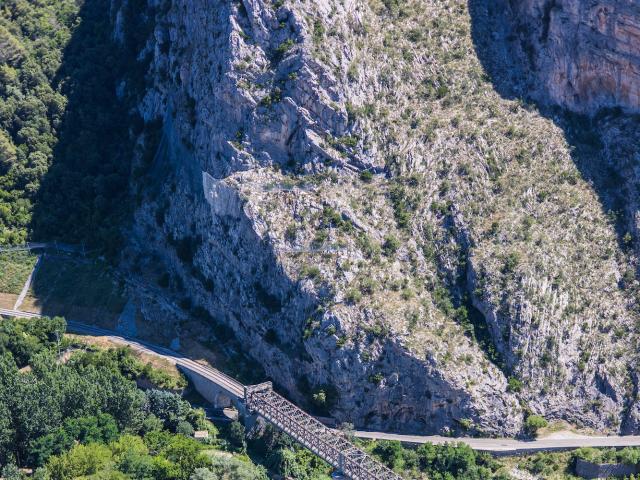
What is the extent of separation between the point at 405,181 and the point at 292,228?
14.8m

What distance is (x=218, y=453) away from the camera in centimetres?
13588

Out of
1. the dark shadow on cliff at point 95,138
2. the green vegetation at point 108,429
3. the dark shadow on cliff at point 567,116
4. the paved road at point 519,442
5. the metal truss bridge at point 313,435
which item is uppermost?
the dark shadow on cliff at point 567,116

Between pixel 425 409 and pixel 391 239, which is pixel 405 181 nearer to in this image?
pixel 391 239

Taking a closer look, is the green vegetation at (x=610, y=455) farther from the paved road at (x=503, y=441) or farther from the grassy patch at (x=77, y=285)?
the grassy patch at (x=77, y=285)

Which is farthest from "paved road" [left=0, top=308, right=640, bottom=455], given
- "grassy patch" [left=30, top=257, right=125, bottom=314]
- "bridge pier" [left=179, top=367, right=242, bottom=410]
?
"grassy patch" [left=30, top=257, right=125, bottom=314]

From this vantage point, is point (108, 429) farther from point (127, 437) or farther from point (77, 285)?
point (77, 285)

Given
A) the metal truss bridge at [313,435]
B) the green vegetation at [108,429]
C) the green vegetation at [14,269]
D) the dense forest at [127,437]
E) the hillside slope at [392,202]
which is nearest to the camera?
the green vegetation at [108,429]

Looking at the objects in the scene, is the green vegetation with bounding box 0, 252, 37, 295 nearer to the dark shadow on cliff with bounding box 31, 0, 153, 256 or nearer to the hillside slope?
the hillside slope

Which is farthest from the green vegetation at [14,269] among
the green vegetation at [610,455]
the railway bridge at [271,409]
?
the green vegetation at [610,455]

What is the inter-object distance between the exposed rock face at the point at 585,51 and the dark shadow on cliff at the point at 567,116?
32.4 inches

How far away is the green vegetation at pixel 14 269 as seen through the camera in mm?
160500

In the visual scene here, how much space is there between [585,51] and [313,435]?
5877cm

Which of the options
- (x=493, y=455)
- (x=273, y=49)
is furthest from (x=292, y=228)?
(x=493, y=455)

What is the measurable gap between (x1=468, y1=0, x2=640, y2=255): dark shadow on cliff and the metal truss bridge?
4233cm
